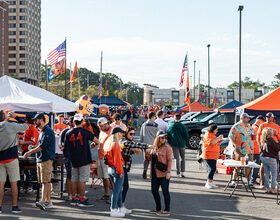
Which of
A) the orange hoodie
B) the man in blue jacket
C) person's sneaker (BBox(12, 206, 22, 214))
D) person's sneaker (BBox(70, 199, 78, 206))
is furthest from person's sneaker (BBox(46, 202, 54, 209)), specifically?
the man in blue jacket

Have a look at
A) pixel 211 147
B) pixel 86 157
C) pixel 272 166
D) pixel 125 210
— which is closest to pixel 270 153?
pixel 272 166

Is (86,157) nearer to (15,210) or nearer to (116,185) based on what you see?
(116,185)

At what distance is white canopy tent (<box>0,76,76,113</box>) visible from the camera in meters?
9.53

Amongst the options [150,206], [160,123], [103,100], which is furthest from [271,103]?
[103,100]

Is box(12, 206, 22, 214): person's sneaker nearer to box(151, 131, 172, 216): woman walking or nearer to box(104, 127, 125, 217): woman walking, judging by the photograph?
box(104, 127, 125, 217): woman walking

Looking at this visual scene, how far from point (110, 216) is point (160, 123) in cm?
547

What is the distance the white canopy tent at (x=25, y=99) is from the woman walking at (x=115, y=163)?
10.2 ft

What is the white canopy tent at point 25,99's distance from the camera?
9.53 metres

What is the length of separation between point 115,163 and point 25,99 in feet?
12.8

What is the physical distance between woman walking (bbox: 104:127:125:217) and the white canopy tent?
3.10m

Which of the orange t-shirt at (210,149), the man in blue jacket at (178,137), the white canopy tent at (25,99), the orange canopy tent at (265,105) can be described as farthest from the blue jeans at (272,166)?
the white canopy tent at (25,99)

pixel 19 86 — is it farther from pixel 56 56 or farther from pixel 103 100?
pixel 103 100

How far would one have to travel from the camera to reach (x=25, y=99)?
9.84 m

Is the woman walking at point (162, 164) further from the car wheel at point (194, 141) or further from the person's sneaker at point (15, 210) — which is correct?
the car wheel at point (194, 141)
